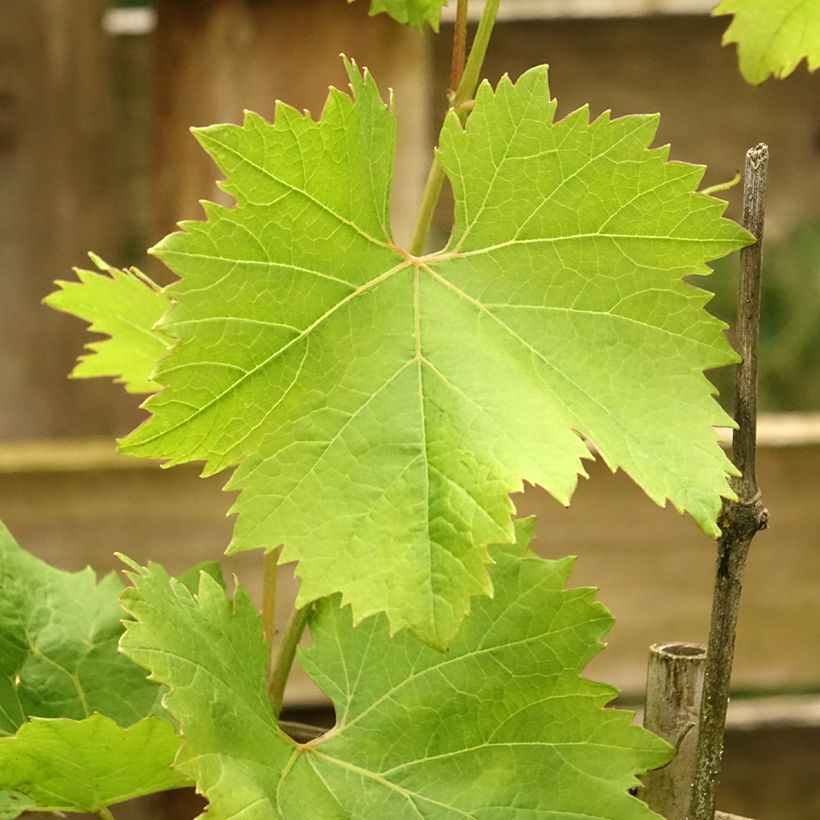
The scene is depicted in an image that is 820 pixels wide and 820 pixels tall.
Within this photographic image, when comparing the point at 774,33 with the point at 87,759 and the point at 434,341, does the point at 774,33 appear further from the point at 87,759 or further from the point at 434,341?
the point at 87,759

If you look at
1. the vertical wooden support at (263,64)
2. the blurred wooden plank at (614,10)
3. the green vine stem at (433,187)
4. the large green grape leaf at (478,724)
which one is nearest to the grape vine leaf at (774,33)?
the green vine stem at (433,187)

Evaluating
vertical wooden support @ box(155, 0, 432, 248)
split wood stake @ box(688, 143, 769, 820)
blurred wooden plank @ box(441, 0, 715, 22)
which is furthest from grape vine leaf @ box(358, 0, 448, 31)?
blurred wooden plank @ box(441, 0, 715, 22)

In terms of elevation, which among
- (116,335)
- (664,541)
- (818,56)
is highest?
(818,56)

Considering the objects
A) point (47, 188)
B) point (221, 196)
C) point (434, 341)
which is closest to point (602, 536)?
point (221, 196)

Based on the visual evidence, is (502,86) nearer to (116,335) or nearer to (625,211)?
(625,211)

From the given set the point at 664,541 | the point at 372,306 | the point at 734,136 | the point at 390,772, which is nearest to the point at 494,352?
the point at 372,306

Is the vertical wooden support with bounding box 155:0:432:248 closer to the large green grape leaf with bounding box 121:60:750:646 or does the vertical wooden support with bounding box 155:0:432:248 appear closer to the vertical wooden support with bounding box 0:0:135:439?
the vertical wooden support with bounding box 0:0:135:439

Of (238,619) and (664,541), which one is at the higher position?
(238,619)
